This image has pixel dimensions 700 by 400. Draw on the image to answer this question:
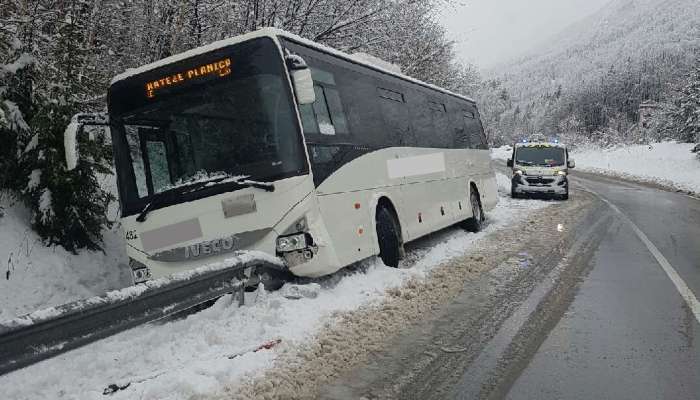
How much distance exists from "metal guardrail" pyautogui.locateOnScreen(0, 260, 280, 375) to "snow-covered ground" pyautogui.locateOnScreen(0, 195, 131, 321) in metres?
3.62

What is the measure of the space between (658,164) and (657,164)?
0.52 ft

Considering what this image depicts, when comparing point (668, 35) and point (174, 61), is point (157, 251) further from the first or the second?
point (668, 35)

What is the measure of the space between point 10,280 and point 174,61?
12.7ft

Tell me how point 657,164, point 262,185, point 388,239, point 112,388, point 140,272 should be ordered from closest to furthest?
1. point 112,388
2. point 262,185
3. point 140,272
4. point 388,239
5. point 657,164

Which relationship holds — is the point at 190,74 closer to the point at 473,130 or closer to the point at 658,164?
the point at 473,130

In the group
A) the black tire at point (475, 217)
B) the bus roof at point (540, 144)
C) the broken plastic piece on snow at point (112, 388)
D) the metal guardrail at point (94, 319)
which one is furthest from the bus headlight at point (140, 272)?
the bus roof at point (540, 144)

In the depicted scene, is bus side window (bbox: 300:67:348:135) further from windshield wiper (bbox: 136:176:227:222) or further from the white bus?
windshield wiper (bbox: 136:176:227:222)

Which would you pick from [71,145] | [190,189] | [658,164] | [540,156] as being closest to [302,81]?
[190,189]

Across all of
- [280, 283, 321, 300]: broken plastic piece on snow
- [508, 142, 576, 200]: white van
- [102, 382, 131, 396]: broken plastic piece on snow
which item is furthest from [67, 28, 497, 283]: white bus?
[508, 142, 576, 200]: white van

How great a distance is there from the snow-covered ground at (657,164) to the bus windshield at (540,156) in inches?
281

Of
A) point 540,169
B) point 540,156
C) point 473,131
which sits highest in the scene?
point 473,131

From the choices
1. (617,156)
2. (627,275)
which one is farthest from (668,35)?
(627,275)

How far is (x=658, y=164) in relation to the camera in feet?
120

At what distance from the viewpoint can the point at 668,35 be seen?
180750 millimetres
